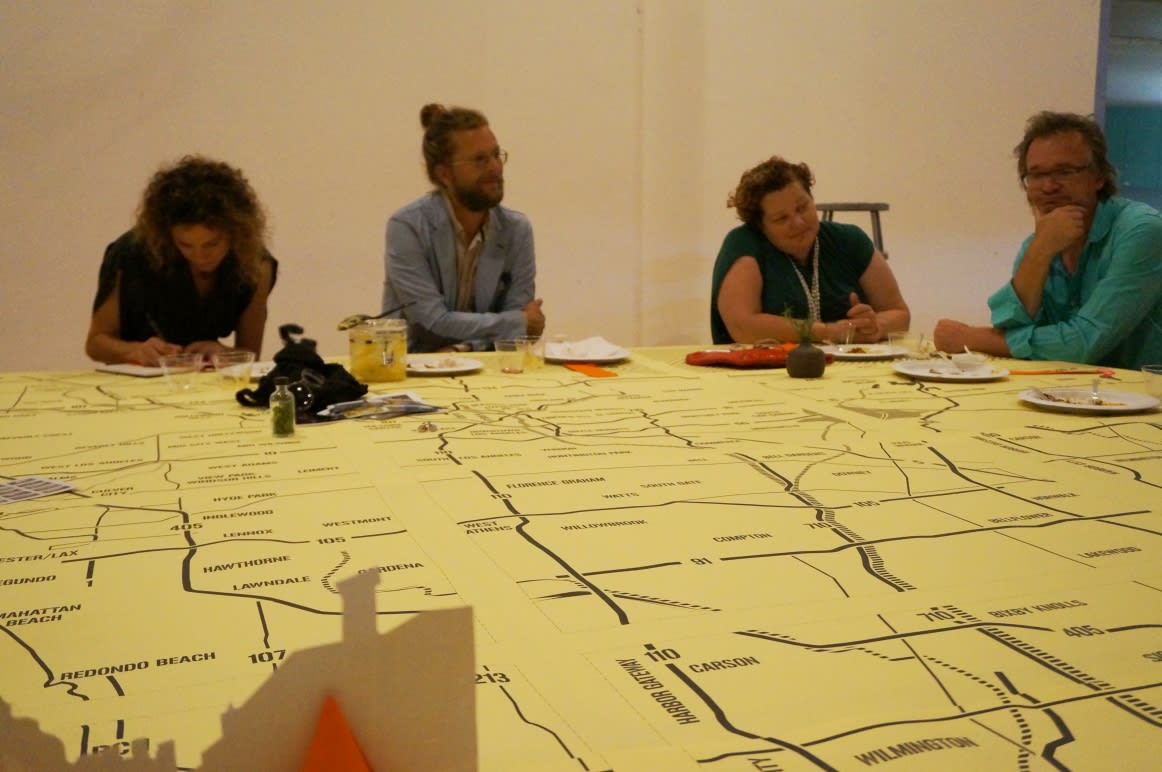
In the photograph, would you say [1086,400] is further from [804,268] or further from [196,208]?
[196,208]

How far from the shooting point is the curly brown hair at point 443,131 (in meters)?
3.29

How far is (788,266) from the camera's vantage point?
10.5ft

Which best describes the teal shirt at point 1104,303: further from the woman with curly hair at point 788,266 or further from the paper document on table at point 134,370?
the paper document on table at point 134,370

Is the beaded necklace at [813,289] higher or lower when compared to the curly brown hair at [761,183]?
lower

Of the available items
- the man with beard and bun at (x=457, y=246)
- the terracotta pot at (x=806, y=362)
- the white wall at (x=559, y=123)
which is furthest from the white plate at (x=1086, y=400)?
the white wall at (x=559, y=123)

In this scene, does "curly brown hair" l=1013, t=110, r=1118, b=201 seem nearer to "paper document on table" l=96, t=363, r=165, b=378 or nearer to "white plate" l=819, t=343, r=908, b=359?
"white plate" l=819, t=343, r=908, b=359

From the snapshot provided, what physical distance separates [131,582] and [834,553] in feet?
2.35

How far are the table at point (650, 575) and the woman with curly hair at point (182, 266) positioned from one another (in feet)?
3.21

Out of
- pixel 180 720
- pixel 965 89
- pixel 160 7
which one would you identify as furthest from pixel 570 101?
pixel 180 720

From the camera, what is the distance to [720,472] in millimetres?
1411

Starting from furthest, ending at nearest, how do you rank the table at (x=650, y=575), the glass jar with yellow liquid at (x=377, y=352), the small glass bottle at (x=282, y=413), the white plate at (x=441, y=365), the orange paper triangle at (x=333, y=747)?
the white plate at (x=441, y=365) → the glass jar with yellow liquid at (x=377, y=352) → the small glass bottle at (x=282, y=413) → the table at (x=650, y=575) → the orange paper triangle at (x=333, y=747)

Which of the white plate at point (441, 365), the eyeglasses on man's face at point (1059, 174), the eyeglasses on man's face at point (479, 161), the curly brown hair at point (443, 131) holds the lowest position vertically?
the white plate at point (441, 365)

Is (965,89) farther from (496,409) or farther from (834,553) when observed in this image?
(834,553)

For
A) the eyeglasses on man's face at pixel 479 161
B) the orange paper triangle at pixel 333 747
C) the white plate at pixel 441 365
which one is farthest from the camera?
the eyeglasses on man's face at pixel 479 161
